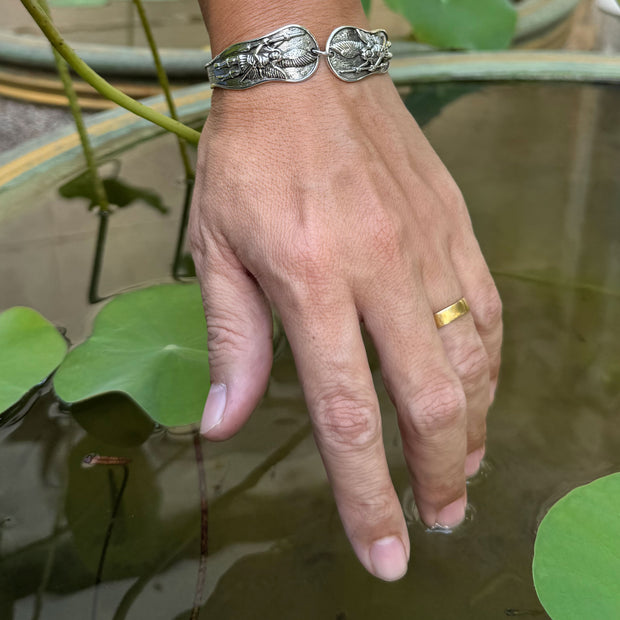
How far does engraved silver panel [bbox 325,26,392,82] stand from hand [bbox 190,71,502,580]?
0.01 meters

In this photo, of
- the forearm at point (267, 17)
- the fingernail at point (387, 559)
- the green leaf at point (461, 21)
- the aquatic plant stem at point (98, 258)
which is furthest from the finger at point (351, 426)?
the green leaf at point (461, 21)

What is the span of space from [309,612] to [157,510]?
138 millimetres

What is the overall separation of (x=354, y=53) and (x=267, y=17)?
0.23 ft

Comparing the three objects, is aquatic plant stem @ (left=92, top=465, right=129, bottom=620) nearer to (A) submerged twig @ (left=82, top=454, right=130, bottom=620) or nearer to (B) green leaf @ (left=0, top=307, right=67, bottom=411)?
(A) submerged twig @ (left=82, top=454, right=130, bottom=620)

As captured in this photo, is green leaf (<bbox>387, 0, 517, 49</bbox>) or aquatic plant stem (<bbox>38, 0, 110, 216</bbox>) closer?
aquatic plant stem (<bbox>38, 0, 110, 216</bbox>)

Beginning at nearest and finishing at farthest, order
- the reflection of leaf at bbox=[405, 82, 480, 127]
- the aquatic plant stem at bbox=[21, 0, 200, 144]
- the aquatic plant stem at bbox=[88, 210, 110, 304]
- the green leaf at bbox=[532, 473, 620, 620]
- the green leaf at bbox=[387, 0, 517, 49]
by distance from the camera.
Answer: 1. the green leaf at bbox=[532, 473, 620, 620]
2. the aquatic plant stem at bbox=[21, 0, 200, 144]
3. the aquatic plant stem at bbox=[88, 210, 110, 304]
4. the reflection of leaf at bbox=[405, 82, 480, 127]
5. the green leaf at bbox=[387, 0, 517, 49]

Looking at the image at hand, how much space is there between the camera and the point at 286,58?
489 mm

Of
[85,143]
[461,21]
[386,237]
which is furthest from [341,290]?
[461,21]

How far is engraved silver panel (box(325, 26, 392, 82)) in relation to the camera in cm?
51

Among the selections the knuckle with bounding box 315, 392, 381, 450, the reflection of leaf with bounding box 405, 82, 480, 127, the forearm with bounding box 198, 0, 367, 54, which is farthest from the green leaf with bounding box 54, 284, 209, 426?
the reflection of leaf with bounding box 405, 82, 480, 127

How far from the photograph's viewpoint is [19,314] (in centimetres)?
62

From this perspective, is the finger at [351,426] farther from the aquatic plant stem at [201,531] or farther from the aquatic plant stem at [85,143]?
the aquatic plant stem at [85,143]

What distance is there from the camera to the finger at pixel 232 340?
1.55 ft

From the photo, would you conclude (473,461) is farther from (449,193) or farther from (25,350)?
(25,350)
